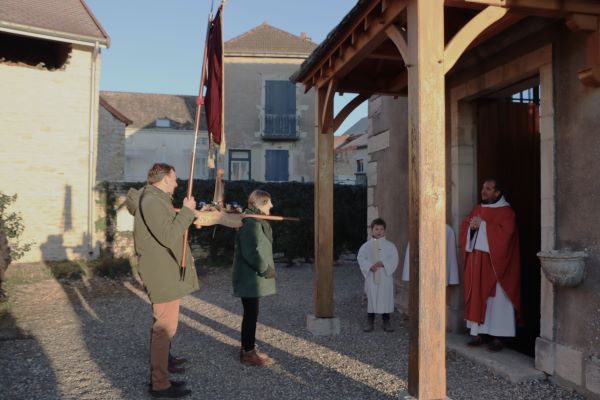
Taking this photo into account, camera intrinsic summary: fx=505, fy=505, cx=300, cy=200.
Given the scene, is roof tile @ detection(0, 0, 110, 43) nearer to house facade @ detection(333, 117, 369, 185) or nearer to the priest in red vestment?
the priest in red vestment

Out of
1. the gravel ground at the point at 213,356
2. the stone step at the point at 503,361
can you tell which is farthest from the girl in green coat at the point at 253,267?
the stone step at the point at 503,361

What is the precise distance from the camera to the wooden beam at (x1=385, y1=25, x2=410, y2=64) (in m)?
3.33

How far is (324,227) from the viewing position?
5.57 metres

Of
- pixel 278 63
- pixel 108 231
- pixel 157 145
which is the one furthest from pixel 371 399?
pixel 157 145

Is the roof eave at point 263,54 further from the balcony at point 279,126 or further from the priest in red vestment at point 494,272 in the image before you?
the priest in red vestment at point 494,272

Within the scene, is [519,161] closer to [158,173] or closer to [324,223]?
[324,223]

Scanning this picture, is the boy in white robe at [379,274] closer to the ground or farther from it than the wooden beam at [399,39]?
closer to the ground

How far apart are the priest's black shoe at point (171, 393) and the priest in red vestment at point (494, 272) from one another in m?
2.72

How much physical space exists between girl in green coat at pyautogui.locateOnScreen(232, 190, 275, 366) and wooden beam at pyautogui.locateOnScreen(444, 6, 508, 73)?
1952 mm

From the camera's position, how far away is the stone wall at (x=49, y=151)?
10031 millimetres

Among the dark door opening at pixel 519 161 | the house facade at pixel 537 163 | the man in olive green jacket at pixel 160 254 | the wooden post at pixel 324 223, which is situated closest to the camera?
the man in olive green jacket at pixel 160 254

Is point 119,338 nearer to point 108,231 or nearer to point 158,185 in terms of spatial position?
point 158,185

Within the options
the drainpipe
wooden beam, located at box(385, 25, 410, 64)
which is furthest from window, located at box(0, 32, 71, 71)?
wooden beam, located at box(385, 25, 410, 64)

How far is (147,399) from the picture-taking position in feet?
12.2
